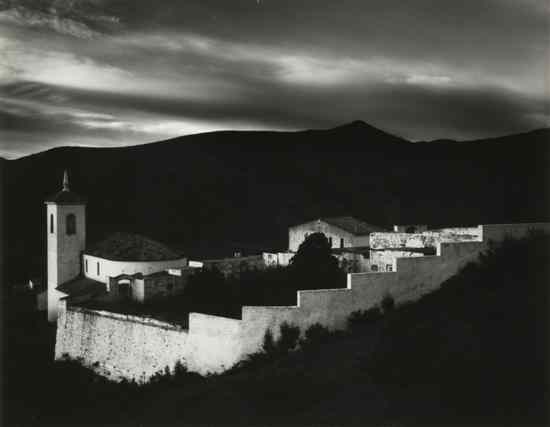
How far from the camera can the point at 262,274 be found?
1211 inches

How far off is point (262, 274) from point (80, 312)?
325 inches

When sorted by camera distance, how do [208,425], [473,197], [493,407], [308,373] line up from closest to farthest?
[493,407] → [208,425] → [308,373] → [473,197]

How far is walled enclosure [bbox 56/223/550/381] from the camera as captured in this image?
1991 centimetres

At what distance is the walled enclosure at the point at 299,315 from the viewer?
65.3 feet

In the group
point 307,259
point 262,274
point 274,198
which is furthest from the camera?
point 274,198

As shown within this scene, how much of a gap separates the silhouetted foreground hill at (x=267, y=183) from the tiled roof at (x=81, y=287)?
32.7 m

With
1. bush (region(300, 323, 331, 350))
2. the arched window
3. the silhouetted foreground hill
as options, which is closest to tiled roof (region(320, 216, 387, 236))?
the arched window

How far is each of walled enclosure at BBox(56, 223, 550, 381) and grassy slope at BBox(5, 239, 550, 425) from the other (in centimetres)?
60

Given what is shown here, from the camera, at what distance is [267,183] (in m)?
97.9

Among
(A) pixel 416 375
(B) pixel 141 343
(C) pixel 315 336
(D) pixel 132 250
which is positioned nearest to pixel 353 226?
(D) pixel 132 250

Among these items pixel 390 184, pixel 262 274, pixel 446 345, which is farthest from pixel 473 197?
pixel 446 345

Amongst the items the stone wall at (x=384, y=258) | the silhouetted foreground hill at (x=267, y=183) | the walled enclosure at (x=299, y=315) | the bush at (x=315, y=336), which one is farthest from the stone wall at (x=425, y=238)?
the silhouetted foreground hill at (x=267, y=183)

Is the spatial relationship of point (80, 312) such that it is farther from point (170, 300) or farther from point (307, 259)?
point (307, 259)

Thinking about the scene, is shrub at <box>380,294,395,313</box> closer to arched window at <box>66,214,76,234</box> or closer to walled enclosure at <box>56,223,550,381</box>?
walled enclosure at <box>56,223,550,381</box>
